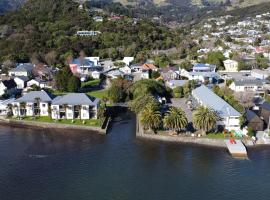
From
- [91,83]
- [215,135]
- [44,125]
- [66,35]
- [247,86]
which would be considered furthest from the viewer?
[66,35]

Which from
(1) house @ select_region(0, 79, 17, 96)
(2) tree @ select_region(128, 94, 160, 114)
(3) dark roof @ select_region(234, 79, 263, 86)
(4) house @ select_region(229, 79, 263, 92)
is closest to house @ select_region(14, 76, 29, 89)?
(1) house @ select_region(0, 79, 17, 96)

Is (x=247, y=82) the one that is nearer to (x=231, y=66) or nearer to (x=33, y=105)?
(x=231, y=66)

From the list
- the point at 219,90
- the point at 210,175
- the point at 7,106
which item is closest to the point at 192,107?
the point at 219,90

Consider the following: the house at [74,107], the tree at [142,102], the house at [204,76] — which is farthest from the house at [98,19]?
the tree at [142,102]

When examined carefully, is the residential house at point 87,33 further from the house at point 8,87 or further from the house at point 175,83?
the house at point 175,83

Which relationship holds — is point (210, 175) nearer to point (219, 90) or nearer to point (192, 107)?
point (192, 107)

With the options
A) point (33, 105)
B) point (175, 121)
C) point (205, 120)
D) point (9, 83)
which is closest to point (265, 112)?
point (205, 120)
